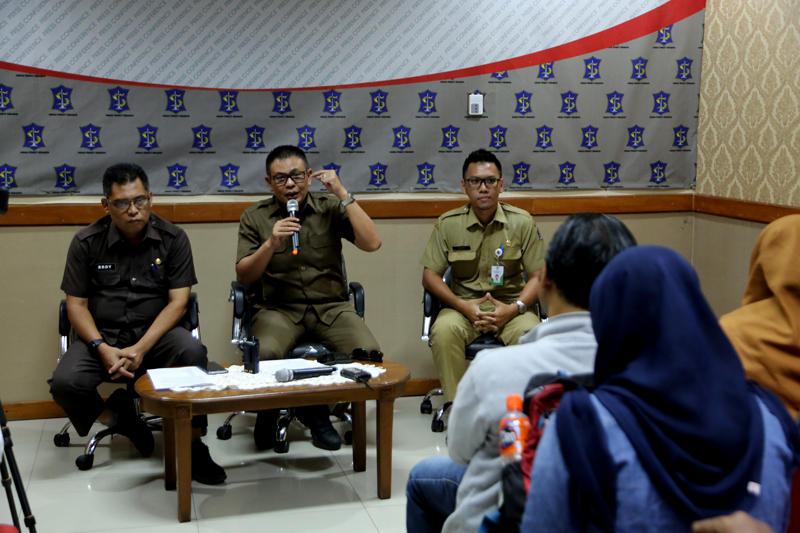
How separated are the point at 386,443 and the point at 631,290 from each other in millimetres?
1889

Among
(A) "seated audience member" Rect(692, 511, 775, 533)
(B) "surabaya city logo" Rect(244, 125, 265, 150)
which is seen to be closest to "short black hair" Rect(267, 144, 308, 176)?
(B) "surabaya city logo" Rect(244, 125, 265, 150)

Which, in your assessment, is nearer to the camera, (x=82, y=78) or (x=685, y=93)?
(x=82, y=78)

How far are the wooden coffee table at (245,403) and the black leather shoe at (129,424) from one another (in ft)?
1.44

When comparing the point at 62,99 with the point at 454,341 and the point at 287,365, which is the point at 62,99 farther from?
the point at 454,341

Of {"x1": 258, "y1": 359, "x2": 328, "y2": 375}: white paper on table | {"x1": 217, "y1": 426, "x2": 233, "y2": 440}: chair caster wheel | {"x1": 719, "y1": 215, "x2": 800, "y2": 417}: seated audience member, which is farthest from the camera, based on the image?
{"x1": 217, "y1": 426, "x2": 233, "y2": 440}: chair caster wheel

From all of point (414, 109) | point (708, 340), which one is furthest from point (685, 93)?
point (708, 340)

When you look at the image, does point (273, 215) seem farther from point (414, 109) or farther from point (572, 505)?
point (572, 505)

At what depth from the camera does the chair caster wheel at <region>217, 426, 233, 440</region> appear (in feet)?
11.4

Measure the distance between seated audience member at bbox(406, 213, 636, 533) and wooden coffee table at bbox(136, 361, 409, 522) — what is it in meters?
1.20

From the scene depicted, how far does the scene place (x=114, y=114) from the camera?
3744mm

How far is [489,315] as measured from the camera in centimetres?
354

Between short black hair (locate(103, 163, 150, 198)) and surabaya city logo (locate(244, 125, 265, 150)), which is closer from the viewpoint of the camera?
short black hair (locate(103, 163, 150, 198))

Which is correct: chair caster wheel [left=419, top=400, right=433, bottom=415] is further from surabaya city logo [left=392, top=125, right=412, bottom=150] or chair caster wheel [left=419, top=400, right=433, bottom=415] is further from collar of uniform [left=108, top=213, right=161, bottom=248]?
collar of uniform [left=108, top=213, right=161, bottom=248]

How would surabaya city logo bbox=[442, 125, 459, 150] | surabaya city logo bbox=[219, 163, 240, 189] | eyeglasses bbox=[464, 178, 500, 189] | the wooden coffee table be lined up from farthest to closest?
surabaya city logo bbox=[442, 125, 459, 150], surabaya city logo bbox=[219, 163, 240, 189], eyeglasses bbox=[464, 178, 500, 189], the wooden coffee table
